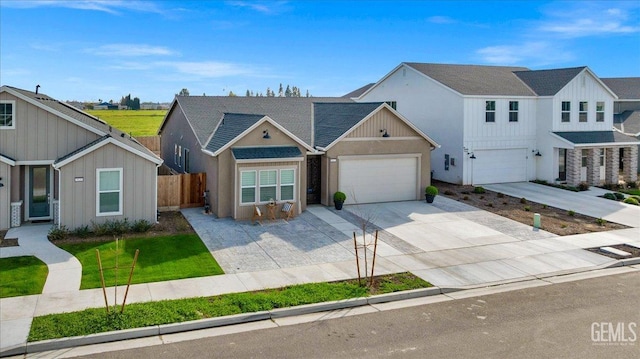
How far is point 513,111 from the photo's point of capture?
31500 mm

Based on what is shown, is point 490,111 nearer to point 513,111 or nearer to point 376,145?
point 513,111

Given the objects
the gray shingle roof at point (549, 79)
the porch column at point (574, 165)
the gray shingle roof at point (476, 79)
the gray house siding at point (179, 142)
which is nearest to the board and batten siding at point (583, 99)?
the gray shingle roof at point (549, 79)

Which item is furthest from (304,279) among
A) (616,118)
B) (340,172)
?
(616,118)

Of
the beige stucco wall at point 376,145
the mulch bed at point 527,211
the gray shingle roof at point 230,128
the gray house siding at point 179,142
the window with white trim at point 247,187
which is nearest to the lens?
the mulch bed at point 527,211

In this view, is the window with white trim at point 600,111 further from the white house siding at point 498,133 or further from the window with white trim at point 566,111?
the white house siding at point 498,133

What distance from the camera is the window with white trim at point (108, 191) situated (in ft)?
62.4

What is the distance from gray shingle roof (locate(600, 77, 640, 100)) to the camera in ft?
136

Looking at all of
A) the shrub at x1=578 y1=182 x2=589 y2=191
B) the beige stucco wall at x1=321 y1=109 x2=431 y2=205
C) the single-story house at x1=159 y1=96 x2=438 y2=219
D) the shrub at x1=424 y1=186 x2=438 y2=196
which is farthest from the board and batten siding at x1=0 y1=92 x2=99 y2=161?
the shrub at x1=578 y1=182 x2=589 y2=191

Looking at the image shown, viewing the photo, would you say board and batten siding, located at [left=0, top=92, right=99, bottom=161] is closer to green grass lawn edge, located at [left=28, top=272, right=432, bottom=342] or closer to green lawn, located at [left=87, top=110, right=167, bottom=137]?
green grass lawn edge, located at [left=28, top=272, right=432, bottom=342]

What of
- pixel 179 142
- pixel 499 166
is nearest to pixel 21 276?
pixel 179 142

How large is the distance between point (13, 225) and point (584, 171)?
29531 millimetres

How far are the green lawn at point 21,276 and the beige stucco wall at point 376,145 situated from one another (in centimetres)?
1257

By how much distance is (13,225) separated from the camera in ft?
63.1

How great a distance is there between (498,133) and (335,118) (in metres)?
10.8
